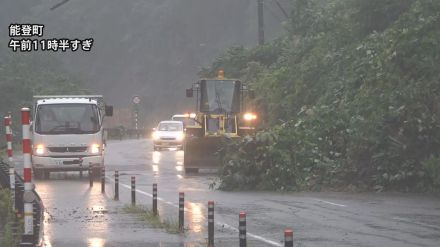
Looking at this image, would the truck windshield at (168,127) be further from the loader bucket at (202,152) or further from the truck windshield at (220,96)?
the loader bucket at (202,152)

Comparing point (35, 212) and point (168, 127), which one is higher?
point (168, 127)

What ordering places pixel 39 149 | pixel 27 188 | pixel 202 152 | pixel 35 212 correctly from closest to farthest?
pixel 27 188
pixel 35 212
pixel 39 149
pixel 202 152

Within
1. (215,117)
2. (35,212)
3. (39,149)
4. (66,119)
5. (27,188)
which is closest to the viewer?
(27,188)

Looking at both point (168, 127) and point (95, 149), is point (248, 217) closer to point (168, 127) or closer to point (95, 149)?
point (95, 149)

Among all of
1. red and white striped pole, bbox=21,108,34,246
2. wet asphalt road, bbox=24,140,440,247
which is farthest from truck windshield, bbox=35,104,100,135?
red and white striped pole, bbox=21,108,34,246

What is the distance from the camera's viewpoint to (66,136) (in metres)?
28.1

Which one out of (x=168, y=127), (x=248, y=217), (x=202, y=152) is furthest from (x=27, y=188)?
(x=168, y=127)

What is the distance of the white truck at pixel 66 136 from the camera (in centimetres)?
2800

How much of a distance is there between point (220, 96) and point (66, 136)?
7.28m

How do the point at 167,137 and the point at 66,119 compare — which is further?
the point at 167,137

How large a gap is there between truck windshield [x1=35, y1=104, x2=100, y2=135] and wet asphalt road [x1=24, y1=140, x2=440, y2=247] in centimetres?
223

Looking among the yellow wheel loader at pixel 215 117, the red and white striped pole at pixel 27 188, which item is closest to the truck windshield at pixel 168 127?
the yellow wheel loader at pixel 215 117

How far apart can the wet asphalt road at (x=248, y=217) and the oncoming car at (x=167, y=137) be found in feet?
82.9

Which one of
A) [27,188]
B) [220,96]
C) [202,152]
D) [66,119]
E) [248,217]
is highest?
[220,96]
